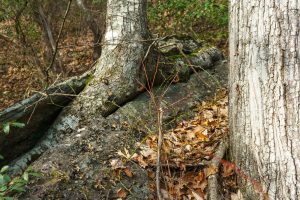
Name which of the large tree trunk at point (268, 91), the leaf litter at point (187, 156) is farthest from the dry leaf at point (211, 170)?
the large tree trunk at point (268, 91)

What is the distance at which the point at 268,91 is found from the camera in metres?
2.55

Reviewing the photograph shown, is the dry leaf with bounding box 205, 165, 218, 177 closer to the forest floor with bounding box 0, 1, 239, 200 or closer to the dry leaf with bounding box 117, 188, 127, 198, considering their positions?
the forest floor with bounding box 0, 1, 239, 200

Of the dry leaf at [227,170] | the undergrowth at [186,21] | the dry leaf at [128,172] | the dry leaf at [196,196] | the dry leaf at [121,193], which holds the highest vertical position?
the undergrowth at [186,21]

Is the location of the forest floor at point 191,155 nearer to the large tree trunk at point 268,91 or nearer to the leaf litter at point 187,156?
the leaf litter at point 187,156

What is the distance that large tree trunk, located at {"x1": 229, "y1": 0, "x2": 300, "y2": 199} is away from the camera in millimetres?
2449

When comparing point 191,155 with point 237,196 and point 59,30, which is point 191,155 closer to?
point 237,196

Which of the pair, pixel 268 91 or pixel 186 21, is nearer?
pixel 268 91

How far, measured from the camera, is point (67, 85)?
160 inches

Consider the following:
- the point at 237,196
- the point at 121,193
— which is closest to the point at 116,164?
the point at 121,193

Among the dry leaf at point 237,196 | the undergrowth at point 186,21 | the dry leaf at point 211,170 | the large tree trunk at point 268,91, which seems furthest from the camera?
the undergrowth at point 186,21

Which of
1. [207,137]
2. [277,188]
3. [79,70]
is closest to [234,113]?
[277,188]

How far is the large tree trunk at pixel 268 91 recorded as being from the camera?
2.45 metres

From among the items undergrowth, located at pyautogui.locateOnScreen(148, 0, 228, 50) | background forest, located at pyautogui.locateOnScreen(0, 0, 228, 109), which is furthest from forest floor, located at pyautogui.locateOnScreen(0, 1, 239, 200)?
undergrowth, located at pyautogui.locateOnScreen(148, 0, 228, 50)

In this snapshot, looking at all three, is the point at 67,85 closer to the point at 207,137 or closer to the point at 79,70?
the point at 207,137
